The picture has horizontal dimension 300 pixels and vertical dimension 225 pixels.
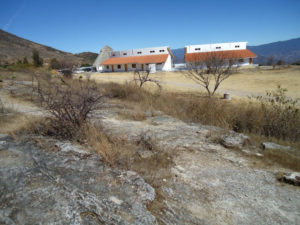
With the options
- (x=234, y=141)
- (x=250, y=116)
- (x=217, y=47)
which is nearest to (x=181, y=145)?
(x=234, y=141)

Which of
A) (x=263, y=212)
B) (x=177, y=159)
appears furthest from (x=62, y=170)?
(x=263, y=212)

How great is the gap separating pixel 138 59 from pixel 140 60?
0.94 meters

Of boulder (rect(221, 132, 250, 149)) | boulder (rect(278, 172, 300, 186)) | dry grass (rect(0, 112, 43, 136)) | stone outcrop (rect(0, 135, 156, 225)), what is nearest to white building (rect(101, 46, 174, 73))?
dry grass (rect(0, 112, 43, 136))

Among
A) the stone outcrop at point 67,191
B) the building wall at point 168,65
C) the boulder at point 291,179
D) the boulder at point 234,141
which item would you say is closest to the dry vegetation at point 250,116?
the boulder at point 234,141

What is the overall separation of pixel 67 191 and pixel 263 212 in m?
2.46

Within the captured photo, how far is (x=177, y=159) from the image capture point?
3.73 metres

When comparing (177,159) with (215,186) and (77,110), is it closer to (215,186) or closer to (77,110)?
(215,186)

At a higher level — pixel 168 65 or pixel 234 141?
pixel 168 65

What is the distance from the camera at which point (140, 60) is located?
1625 inches

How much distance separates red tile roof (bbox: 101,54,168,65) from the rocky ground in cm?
3728

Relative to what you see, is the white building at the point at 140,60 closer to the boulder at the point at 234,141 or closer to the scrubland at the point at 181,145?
the scrubland at the point at 181,145

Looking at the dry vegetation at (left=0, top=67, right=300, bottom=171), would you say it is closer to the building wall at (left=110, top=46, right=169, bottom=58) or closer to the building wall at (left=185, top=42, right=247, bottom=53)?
the building wall at (left=110, top=46, right=169, bottom=58)

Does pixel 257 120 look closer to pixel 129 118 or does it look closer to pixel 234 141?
pixel 234 141

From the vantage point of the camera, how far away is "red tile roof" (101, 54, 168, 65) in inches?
1577
